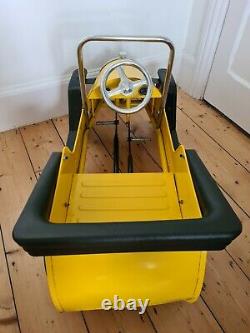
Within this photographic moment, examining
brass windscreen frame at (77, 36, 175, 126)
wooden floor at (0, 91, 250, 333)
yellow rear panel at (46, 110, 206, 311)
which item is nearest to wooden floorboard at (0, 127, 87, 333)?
wooden floor at (0, 91, 250, 333)

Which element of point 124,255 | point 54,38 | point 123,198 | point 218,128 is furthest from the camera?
point 218,128

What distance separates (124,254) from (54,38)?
1172 mm

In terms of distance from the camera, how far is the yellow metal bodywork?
72cm

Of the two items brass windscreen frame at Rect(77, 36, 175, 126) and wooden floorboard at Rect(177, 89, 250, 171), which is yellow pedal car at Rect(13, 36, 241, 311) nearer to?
brass windscreen frame at Rect(77, 36, 175, 126)

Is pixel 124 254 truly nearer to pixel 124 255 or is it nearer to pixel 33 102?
pixel 124 255

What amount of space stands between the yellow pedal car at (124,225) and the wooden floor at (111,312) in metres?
0.18

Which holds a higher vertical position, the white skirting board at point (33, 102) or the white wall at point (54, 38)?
the white wall at point (54, 38)

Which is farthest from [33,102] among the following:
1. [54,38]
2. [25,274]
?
[25,274]

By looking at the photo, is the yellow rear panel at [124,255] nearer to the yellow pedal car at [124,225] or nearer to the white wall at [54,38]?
the yellow pedal car at [124,225]

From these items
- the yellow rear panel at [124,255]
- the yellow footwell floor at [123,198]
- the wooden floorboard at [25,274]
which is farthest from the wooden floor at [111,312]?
the yellow footwell floor at [123,198]

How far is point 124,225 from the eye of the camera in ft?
1.69

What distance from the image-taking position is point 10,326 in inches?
34.1

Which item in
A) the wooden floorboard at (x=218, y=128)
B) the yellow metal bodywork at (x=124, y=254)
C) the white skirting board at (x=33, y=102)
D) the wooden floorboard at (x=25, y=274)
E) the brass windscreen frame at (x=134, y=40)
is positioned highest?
the brass windscreen frame at (x=134, y=40)

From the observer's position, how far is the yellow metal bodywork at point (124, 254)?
719 mm
